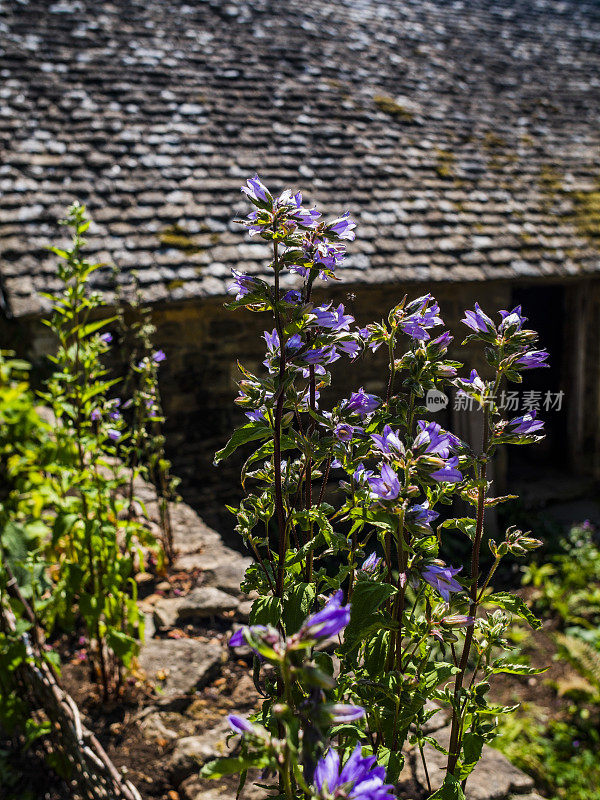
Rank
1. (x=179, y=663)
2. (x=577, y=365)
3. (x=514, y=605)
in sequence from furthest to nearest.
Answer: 1. (x=577, y=365)
2. (x=179, y=663)
3. (x=514, y=605)

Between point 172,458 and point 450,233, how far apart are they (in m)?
3.34

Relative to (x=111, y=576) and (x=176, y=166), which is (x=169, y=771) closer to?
(x=111, y=576)

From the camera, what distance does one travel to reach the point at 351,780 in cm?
96

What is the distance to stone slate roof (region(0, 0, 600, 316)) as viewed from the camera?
538cm

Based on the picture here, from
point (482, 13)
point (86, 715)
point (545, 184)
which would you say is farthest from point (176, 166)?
point (482, 13)

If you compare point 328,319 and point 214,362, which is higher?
point 328,319

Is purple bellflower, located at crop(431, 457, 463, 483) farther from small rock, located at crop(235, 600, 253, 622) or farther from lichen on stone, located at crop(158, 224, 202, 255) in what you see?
lichen on stone, located at crop(158, 224, 202, 255)

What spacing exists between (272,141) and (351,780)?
6215mm

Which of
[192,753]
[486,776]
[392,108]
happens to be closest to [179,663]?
[192,753]

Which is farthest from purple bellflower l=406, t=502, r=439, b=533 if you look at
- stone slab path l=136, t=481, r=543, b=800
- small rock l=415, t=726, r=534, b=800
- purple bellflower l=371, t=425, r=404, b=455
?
small rock l=415, t=726, r=534, b=800

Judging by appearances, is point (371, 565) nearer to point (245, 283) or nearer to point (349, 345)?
point (349, 345)

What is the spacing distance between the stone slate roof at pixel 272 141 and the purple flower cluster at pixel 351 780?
4.34 meters

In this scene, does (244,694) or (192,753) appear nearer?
(192,753)

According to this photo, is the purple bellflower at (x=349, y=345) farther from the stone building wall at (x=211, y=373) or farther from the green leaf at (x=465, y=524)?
the stone building wall at (x=211, y=373)
